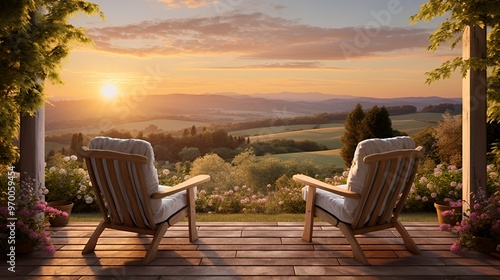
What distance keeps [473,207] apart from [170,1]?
26.3 feet

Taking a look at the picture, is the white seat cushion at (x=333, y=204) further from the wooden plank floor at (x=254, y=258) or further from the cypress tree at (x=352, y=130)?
the cypress tree at (x=352, y=130)

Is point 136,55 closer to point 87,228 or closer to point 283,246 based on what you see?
point 87,228

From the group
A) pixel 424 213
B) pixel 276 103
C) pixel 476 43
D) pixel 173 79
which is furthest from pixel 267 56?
pixel 476 43

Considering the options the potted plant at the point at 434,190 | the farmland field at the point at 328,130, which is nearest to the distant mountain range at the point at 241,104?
the farmland field at the point at 328,130

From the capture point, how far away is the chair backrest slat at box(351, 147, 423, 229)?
3595mm

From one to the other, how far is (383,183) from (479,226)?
112 cm

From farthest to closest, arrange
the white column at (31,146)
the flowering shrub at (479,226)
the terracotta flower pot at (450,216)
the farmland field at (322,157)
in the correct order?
1. the farmland field at (322,157)
2. the terracotta flower pot at (450,216)
3. the white column at (31,146)
4. the flowering shrub at (479,226)

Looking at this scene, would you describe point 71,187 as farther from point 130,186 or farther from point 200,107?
point 200,107

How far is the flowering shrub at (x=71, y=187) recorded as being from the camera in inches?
247

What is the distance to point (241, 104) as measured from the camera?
15266 millimetres

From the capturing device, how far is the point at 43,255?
13.1 feet

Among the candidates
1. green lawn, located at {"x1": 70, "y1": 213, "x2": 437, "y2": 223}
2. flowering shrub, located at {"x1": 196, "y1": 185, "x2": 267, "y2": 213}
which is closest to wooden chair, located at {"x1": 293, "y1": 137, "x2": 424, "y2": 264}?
green lawn, located at {"x1": 70, "y1": 213, "x2": 437, "y2": 223}

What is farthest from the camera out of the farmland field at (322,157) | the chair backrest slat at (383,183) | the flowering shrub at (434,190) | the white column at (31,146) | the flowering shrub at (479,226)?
the farmland field at (322,157)

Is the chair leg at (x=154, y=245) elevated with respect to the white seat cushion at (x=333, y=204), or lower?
lower
